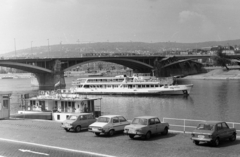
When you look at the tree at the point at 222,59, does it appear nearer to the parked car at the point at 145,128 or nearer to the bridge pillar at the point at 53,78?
the bridge pillar at the point at 53,78

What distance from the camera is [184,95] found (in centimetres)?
8969

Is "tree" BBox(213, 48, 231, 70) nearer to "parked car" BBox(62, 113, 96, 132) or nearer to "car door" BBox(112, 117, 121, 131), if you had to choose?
"parked car" BBox(62, 113, 96, 132)

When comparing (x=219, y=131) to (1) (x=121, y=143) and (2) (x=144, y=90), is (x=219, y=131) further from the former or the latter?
(2) (x=144, y=90)

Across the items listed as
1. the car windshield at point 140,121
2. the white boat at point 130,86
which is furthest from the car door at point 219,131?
the white boat at point 130,86

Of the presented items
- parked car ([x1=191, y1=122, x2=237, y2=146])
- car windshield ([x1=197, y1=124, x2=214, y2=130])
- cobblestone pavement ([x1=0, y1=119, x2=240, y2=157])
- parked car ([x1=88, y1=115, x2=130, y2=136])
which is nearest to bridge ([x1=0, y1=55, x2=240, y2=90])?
cobblestone pavement ([x1=0, y1=119, x2=240, y2=157])

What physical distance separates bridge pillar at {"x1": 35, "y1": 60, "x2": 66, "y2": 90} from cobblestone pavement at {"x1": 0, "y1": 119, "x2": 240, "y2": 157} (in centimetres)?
10164

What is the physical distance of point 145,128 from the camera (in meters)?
22.2

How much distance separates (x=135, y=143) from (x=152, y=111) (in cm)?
4150

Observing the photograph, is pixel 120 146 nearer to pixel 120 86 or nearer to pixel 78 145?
pixel 78 145

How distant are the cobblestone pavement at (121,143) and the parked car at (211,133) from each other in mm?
381

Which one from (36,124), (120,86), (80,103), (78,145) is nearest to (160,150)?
(78,145)

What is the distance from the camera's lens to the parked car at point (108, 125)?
23688mm

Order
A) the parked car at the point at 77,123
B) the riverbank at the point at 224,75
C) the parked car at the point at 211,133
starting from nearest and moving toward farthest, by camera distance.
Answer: the parked car at the point at 211,133, the parked car at the point at 77,123, the riverbank at the point at 224,75

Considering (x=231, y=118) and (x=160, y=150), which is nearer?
(x=160, y=150)
